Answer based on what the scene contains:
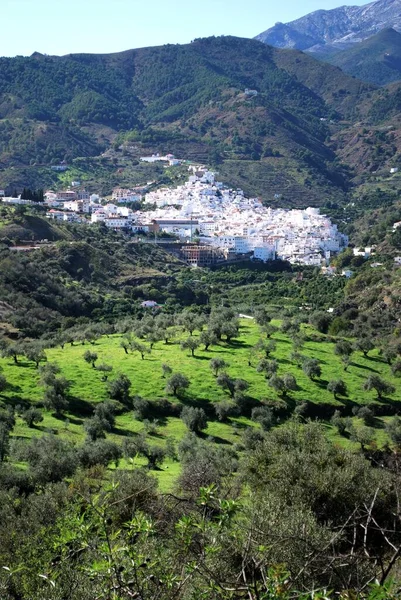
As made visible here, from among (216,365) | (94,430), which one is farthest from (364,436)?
(94,430)

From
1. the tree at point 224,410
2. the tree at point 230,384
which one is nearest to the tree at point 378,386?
the tree at point 230,384

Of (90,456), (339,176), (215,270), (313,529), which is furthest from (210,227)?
(313,529)

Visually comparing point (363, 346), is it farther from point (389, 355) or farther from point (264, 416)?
point (264, 416)

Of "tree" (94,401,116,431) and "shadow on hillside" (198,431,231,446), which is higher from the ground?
"tree" (94,401,116,431)

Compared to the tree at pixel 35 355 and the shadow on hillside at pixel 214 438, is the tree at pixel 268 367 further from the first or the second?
the tree at pixel 35 355

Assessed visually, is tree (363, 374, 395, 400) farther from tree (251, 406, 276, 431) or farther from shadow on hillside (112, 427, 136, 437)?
shadow on hillside (112, 427, 136, 437)

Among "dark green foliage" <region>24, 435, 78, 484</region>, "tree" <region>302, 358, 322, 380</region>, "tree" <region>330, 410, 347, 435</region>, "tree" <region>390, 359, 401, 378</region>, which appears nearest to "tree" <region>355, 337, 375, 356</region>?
"tree" <region>390, 359, 401, 378</region>

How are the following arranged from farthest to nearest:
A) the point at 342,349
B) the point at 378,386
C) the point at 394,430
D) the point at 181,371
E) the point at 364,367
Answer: the point at 342,349, the point at 364,367, the point at 181,371, the point at 378,386, the point at 394,430
